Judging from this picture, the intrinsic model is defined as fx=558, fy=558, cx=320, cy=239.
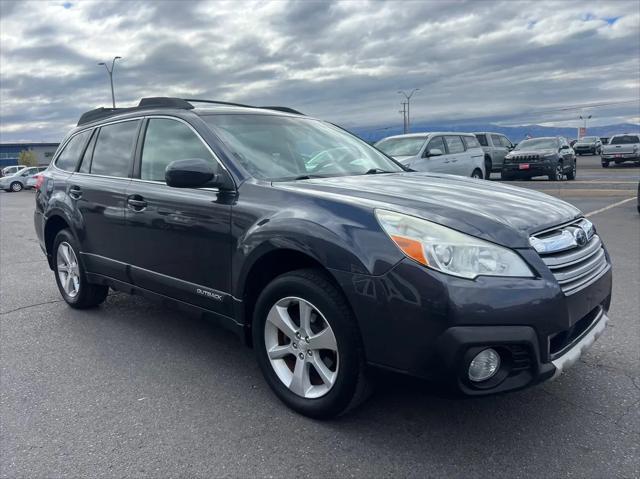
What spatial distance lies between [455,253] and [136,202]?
2.43 meters

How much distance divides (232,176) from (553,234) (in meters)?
1.81

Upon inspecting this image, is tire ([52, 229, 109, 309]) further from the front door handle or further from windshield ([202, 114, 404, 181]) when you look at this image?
windshield ([202, 114, 404, 181])

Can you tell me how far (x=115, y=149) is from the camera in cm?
452

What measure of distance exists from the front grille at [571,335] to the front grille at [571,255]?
0.62 feet

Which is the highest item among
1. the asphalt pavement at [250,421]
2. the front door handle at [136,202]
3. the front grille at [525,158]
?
the front door handle at [136,202]

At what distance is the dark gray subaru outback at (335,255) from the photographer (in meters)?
2.43

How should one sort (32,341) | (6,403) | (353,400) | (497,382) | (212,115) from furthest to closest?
1. (32,341)
2. (212,115)
3. (6,403)
4. (353,400)
5. (497,382)

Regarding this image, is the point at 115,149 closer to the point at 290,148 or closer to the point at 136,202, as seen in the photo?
the point at 136,202

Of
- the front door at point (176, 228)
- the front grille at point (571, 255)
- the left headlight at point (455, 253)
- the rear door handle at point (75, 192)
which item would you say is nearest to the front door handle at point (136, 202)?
the front door at point (176, 228)

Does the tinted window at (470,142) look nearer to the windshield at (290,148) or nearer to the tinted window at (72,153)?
the windshield at (290,148)

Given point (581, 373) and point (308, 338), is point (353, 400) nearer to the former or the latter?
point (308, 338)

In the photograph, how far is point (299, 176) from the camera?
3479 millimetres

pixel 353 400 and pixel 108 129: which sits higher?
pixel 108 129

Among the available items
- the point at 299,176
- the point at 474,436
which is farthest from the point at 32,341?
the point at 474,436
